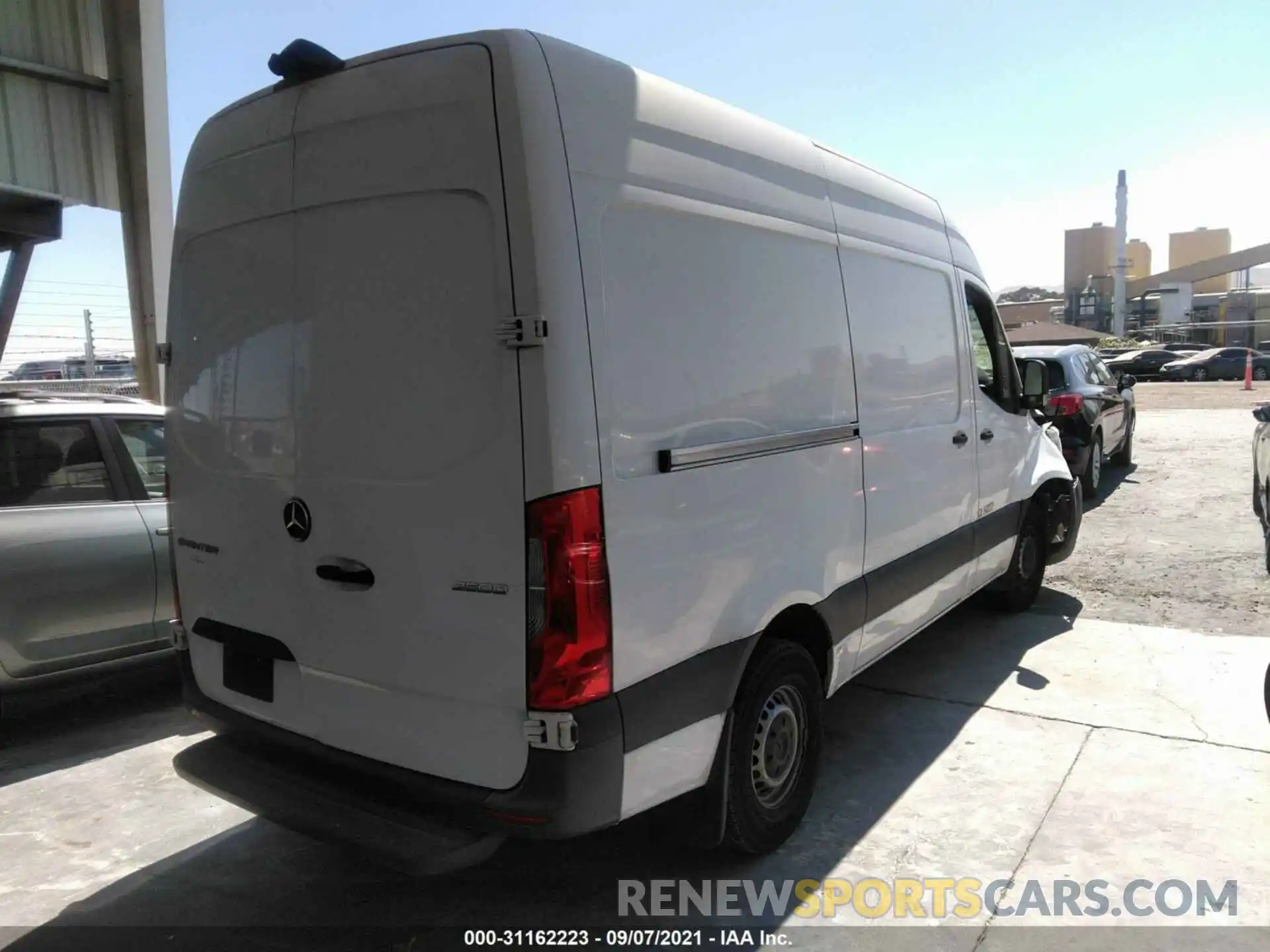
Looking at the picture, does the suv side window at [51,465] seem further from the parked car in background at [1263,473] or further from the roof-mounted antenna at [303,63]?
the parked car in background at [1263,473]

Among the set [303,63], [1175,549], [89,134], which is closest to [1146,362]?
[1175,549]

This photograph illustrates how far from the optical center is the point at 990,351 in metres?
5.43

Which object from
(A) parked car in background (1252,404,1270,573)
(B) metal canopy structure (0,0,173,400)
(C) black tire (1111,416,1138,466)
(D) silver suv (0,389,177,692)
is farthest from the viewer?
(C) black tire (1111,416,1138,466)

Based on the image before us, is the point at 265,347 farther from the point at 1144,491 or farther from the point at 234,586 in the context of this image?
the point at 1144,491

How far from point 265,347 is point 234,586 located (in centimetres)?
83

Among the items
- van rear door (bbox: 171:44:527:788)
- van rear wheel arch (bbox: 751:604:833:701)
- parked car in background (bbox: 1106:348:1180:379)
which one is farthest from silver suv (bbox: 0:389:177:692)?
parked car in background (bbox: 1106:348:1180:379)

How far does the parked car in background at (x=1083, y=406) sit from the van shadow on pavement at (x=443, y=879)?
6824 mm

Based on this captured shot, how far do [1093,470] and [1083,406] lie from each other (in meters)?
0.86

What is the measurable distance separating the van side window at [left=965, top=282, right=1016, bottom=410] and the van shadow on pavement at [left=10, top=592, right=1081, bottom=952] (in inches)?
93.4

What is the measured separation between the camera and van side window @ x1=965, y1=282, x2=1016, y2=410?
5.25 metres

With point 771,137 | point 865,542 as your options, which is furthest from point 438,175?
point 865,542

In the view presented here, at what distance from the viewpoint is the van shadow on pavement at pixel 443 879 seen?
3.02m

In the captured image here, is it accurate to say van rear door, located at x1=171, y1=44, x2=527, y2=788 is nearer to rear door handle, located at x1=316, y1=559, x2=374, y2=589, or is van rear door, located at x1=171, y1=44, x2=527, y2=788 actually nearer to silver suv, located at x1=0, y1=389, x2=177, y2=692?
rear door handle, located at x1=316, y1=559, x2=374, y2=589

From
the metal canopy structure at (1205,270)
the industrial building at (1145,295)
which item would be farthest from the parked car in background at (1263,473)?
the metal canopy structure at (1205,270)
